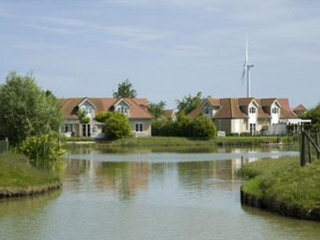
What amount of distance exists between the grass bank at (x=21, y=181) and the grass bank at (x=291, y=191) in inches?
372

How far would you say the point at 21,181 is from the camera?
3058 cm

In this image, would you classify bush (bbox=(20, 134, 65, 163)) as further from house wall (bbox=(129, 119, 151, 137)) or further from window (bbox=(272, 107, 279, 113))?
window (bbox=(272, 107, 279, 113))

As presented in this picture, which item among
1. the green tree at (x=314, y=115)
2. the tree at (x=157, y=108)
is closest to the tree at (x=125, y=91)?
the tree at (x=157, y=108)

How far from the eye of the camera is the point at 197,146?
278 ft

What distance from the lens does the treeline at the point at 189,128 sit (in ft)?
296

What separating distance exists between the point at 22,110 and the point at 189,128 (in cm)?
4193

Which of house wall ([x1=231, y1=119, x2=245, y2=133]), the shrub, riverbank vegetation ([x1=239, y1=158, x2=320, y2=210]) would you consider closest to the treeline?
house wall ([x1=231, y1=119, x2=245, y2=133])

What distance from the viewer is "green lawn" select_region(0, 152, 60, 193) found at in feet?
97.7

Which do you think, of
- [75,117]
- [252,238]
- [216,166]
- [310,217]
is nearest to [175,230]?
[252,238]

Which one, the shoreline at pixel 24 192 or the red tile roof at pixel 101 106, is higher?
the red tile roof at pixel 101 106

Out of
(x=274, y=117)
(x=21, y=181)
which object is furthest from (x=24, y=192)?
(x=274, y=117)

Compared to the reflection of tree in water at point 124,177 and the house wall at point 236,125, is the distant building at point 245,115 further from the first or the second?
the reflection of tree in water at point 124,177

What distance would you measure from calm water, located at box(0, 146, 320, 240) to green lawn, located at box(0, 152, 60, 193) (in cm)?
80

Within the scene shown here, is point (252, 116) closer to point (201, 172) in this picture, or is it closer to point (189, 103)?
point (189, 103)
